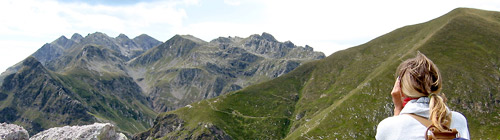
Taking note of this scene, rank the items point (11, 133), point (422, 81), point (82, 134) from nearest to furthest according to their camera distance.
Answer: point (422, 81) < point (11, 133) < point (82, 134)

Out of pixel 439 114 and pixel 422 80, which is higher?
pixel 422 80

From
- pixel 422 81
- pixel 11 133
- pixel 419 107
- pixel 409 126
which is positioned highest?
Result: pixel 422 81

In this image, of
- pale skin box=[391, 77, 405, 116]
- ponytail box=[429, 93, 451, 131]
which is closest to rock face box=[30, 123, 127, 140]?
pale skin box=[391, 77, 405, 116]

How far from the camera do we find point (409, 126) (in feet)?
18.0

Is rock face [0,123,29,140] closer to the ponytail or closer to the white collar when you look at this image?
the white collar

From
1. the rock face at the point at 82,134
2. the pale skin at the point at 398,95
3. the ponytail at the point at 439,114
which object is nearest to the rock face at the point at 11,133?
the rock face at the point at 82,134

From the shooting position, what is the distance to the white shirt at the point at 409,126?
5.45m

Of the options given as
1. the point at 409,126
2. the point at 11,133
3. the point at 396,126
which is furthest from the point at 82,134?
the point at 409,126

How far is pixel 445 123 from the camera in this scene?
17.9ft

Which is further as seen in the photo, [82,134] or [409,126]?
[82,134]

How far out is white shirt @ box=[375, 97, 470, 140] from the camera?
545cm

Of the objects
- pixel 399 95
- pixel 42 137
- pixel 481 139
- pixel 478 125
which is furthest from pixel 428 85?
pixel 478 125

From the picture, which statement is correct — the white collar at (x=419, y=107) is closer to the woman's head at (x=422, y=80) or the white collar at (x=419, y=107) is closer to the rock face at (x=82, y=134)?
the woman's head at (x=422, y=80)

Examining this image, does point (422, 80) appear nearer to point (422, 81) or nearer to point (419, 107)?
point (422, 81)
